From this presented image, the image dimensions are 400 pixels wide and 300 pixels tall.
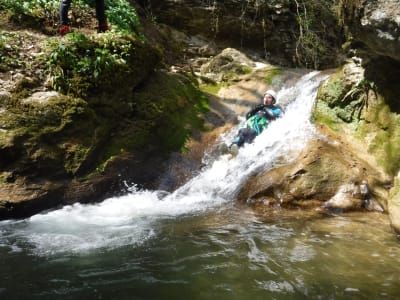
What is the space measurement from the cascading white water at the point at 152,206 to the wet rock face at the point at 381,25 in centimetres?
213

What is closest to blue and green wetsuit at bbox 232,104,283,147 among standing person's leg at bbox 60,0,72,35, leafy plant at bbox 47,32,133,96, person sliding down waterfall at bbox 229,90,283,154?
person sliding down waterfall at bbox 229,90,283,154

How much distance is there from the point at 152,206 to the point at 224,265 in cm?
240

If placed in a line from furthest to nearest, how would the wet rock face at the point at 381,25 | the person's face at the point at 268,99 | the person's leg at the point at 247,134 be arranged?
1. the person's face at the point at 268,99
2. the person's leg at the point at 247,134
3. the wet rock face at the point at 381,25

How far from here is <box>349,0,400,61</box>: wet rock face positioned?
15.6 feet

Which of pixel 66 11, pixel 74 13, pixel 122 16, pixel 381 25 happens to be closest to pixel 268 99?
pixel 381 25

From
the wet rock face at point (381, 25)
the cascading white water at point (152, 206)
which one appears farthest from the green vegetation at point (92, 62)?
the wet rock face at point (381, 25)

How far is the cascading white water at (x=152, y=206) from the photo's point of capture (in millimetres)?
4551

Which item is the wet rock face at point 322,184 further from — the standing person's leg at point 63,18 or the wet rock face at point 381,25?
the standing person's leg at point 63,18

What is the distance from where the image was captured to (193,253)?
4.16m

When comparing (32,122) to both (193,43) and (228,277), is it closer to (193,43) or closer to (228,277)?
(228,277)

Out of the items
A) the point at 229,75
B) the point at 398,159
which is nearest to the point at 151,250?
the point at 398,159

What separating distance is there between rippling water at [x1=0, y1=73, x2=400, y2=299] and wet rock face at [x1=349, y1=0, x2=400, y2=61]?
91.4 inches

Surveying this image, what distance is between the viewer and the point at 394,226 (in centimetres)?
479

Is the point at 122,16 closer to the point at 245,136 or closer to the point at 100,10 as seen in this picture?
the point at 100,10
